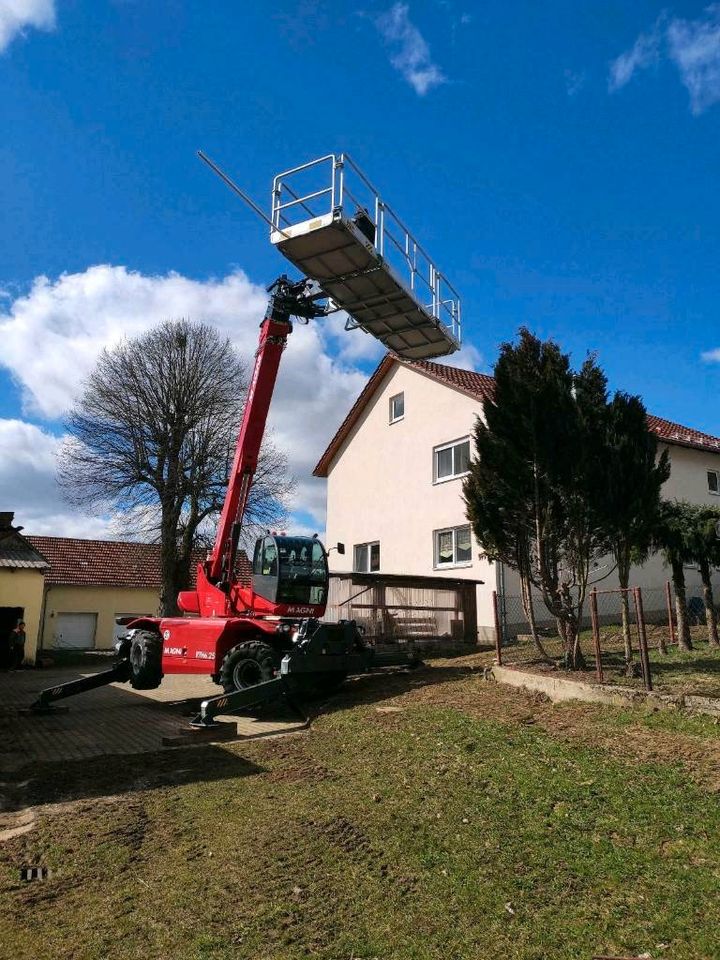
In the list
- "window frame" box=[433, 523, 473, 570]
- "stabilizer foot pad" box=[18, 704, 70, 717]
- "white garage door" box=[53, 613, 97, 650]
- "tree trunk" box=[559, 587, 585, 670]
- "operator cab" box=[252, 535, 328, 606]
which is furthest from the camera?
"white garage door" box=[53, 613, 97, 650]

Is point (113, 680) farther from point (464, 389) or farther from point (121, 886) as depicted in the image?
point (464, 389)

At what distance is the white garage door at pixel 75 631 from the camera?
34.5 meters

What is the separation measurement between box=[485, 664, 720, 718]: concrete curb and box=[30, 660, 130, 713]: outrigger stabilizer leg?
723 cm

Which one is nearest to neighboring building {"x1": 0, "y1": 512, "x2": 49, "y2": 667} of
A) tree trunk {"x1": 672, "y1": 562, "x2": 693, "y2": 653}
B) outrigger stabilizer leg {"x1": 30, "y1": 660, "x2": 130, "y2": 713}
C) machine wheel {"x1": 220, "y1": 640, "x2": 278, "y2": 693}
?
outrigger stabilizer leg {"x1": 30, "y1": 660, "x2": 130, "y2": 713}

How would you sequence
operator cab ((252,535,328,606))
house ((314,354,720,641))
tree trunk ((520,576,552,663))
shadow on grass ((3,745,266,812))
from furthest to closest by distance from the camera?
house ((314,354,720,641)) < operator cab ((252,535,328,606)) < tree trunk ((520,576,552,663)) < shadow on grass ((3,745,266,812))

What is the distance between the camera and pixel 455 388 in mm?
21328

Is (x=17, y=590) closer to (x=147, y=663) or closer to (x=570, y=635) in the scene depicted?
(x=147, y=663)

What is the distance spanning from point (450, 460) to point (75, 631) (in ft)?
75.3

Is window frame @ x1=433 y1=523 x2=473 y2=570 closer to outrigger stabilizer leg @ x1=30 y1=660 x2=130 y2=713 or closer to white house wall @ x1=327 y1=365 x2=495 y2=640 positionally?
white house wall @ x1=327 y1=365 x2=495 y2=640

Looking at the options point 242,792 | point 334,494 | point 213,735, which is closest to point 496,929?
point 242,792

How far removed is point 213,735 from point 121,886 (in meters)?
5.13

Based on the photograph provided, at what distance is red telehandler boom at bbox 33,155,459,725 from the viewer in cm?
1083

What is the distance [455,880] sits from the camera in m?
4.88

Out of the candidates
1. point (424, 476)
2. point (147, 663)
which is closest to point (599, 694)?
point (147, 663)
